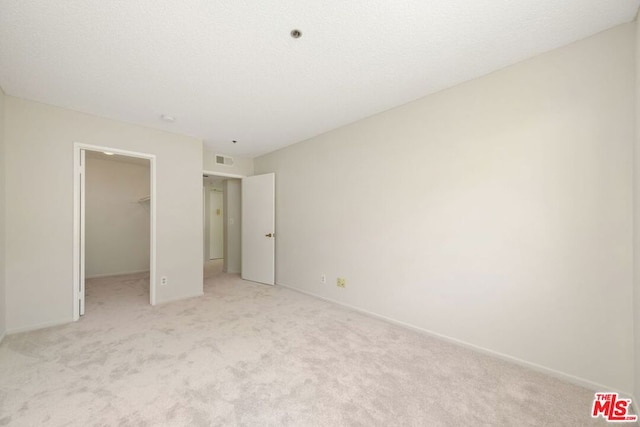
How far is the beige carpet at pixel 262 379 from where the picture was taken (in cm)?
152

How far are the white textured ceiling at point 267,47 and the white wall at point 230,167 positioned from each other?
1.68 meters

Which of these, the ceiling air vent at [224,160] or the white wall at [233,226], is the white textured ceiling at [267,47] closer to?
the ceiling air vent at [224,160]

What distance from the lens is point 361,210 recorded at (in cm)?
322

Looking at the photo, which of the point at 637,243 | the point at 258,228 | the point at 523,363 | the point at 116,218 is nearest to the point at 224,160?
the point at 258,228

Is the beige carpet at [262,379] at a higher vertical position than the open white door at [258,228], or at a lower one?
lower

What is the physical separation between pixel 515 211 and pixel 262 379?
2.37 m

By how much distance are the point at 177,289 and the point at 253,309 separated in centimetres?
129

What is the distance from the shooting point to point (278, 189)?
4.52 m

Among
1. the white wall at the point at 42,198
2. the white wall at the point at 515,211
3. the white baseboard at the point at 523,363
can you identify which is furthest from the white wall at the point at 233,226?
the white baseboard at the point at 523,363

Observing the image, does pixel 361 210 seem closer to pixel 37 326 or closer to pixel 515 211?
pixel 515 211

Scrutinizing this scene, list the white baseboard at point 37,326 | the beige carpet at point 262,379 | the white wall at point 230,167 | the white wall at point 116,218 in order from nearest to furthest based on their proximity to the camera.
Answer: the beige carpet at point 262,379 → the white baseboard at point 37,326 → the white wall at point 230,167 → the white wall at point 116,218

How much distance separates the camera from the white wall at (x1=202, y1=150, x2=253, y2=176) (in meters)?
4.50

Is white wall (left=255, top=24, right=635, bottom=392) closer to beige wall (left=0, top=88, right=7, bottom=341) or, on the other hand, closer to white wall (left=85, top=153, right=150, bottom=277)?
beige wall (left=0, top=88, right=7, bottom=341)

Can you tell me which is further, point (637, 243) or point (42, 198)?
point (42, 198)
